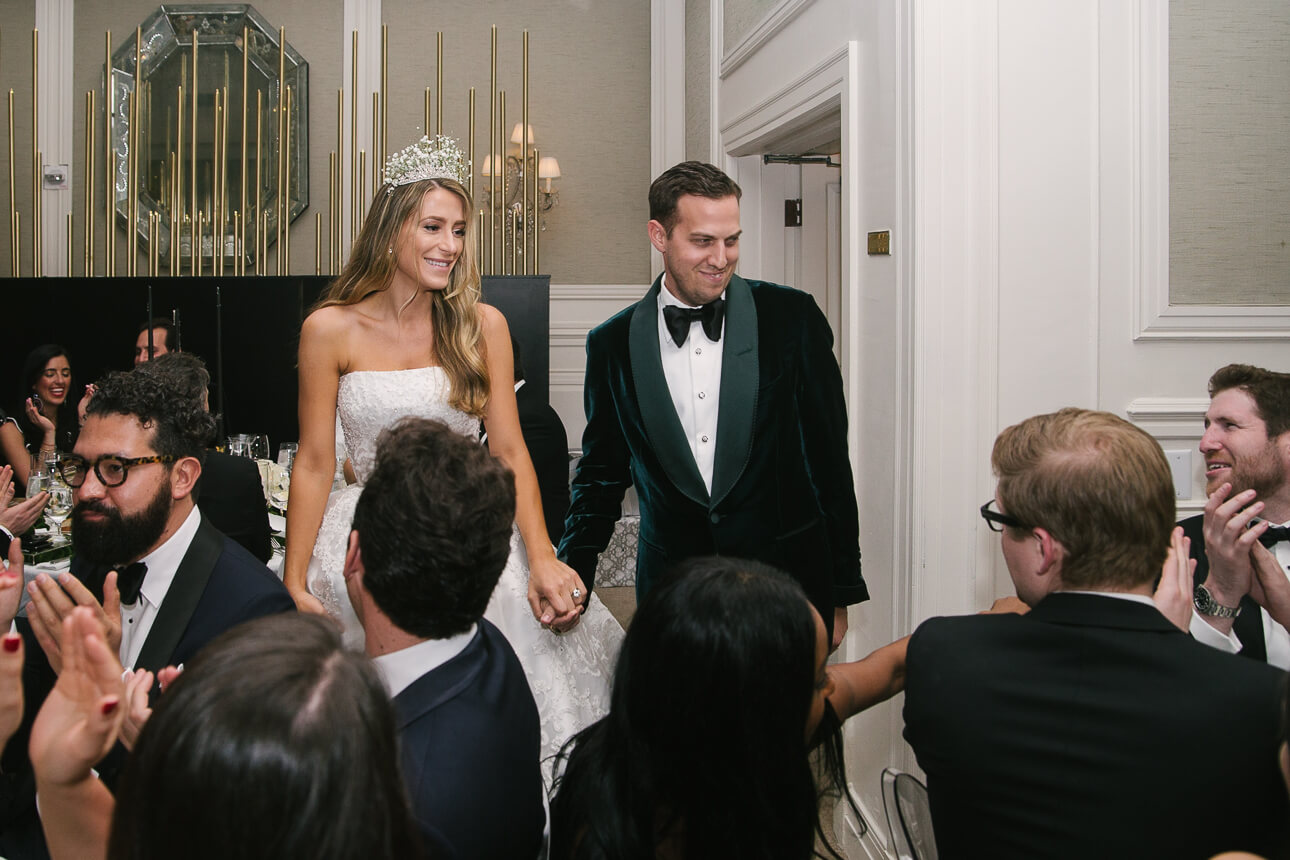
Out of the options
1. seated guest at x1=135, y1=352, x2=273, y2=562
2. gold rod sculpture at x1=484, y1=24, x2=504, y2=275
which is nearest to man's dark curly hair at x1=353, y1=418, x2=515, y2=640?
seated guest at x1=135, y1=352, x2=273, y2=562

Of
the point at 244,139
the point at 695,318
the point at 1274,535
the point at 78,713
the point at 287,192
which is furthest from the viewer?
the point at 287,192

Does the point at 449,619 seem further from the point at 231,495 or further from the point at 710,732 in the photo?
the point at 231,495

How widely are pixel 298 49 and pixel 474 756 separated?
6.20 metres

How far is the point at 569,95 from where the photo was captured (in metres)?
6.55

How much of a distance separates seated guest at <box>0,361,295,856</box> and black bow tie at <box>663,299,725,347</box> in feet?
3.32

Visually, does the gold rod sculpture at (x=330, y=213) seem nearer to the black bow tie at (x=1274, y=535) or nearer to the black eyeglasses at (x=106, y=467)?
the black eyeglasses at (x=106, y=467)

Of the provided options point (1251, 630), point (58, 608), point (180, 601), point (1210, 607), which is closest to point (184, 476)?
point (180, 601)

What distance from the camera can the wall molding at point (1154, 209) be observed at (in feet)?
8.65

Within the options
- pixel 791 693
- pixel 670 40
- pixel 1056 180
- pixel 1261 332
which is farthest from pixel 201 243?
pixel 791 693

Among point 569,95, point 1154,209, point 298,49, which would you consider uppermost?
point 298,49

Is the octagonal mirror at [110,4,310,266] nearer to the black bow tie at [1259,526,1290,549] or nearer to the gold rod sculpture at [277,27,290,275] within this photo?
the gold rod sculpture at [277,27,290,275]

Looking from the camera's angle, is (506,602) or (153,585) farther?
(506,602)

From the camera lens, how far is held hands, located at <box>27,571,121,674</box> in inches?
57.2

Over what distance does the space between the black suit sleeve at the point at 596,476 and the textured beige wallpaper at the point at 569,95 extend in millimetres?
4176
